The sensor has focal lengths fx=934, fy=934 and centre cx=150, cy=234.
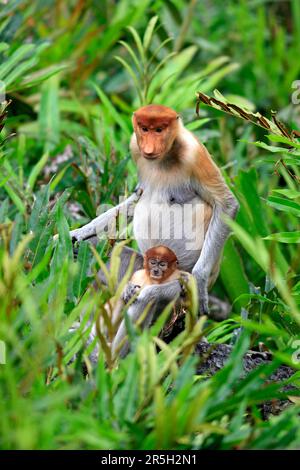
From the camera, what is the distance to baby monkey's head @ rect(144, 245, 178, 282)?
11.2 ft

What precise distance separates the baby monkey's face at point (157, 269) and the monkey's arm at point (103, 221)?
0.35 m

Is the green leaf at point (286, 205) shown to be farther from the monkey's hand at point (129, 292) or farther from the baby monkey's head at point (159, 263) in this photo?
the monkey's hand at point (129, 292)

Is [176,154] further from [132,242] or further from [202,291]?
[132,242]

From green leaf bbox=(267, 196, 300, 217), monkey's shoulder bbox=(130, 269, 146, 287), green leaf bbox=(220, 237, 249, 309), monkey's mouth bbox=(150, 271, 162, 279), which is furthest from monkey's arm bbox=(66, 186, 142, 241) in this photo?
green leaf bbox=(220, 237, 249, 309)

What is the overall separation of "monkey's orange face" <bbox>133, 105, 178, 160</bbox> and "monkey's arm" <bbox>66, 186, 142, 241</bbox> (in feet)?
0.92

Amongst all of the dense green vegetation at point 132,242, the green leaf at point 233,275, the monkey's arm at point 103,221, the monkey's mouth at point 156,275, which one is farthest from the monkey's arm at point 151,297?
the green leaf at point 233,275

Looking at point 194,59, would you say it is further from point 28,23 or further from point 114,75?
point 28,23

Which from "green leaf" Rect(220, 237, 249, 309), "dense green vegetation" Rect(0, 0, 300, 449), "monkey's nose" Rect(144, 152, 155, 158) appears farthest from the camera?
"green leaf" Rect(220, 237, 249, 309)

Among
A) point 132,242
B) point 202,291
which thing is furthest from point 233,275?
point 202,291

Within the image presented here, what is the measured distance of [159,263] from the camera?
3.42 m

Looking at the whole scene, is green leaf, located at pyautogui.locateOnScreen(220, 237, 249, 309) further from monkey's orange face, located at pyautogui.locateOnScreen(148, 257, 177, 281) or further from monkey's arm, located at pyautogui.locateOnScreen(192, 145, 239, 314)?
monkey's orange face, located at pyautogui.locateOnScreen(148, 257, 177, 281)

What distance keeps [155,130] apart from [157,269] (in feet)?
1.71

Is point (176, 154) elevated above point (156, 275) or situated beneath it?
elevated above

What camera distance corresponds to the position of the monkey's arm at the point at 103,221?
12.0ft
